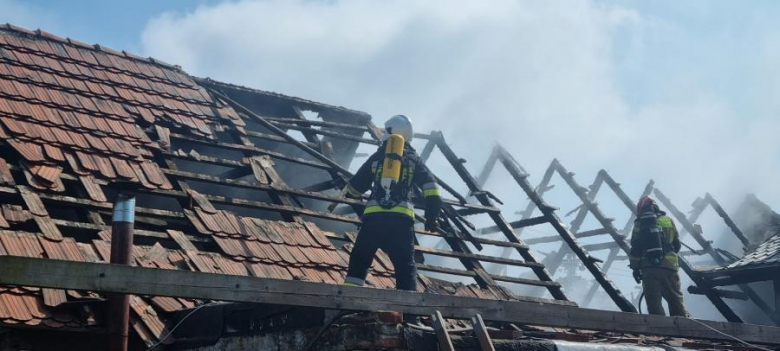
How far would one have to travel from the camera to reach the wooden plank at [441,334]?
4.56 meters

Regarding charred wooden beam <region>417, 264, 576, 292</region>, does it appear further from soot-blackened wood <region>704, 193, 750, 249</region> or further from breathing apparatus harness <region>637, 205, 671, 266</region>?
soot-blackened wood <region>704, 193, 750, 249</region>

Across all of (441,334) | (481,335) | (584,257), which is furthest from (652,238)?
(441,334)

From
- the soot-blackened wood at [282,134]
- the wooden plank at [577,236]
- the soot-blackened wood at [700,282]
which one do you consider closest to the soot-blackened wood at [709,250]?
the soot-blackened wood at [700,282]

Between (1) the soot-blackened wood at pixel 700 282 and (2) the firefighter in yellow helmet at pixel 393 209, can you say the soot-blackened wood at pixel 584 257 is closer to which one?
(1) the soot-blackened wood at pixel 700 282

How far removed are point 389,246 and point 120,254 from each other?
2.11 m

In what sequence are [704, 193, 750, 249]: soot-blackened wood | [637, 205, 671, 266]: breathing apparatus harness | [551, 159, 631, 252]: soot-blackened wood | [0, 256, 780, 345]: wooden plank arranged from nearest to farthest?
[0, 256, 780, 345]: wooden plank → [637, 205, 671, 266]: breathing apparatus harness → [551, 159, 631, 252]: soot-blackened wood → [704, 193, 750, 249]: soot-blackened wood

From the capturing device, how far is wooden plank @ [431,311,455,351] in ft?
15.0

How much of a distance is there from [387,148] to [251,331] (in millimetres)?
1941

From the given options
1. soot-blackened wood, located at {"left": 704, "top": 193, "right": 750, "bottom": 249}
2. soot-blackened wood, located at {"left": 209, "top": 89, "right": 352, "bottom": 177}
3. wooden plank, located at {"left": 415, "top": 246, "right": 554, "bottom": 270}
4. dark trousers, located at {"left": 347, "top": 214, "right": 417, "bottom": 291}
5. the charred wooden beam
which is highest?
soot-blackened wood, located at {"left": 704, "top": 193, "right": 750, "bottom": 249}

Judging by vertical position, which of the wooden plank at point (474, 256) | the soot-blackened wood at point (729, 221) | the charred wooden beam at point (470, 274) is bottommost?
the charred wooden beam at point (470, 274)

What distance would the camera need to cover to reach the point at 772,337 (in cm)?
653

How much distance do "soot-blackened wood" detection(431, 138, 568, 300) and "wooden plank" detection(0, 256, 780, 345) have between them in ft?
10.2

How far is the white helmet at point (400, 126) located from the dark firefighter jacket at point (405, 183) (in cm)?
12

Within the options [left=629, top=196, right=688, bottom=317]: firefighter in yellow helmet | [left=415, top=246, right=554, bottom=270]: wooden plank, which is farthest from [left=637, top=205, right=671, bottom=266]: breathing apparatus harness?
[left=415, top=246, right=554, bottom=270]: wooden plank
